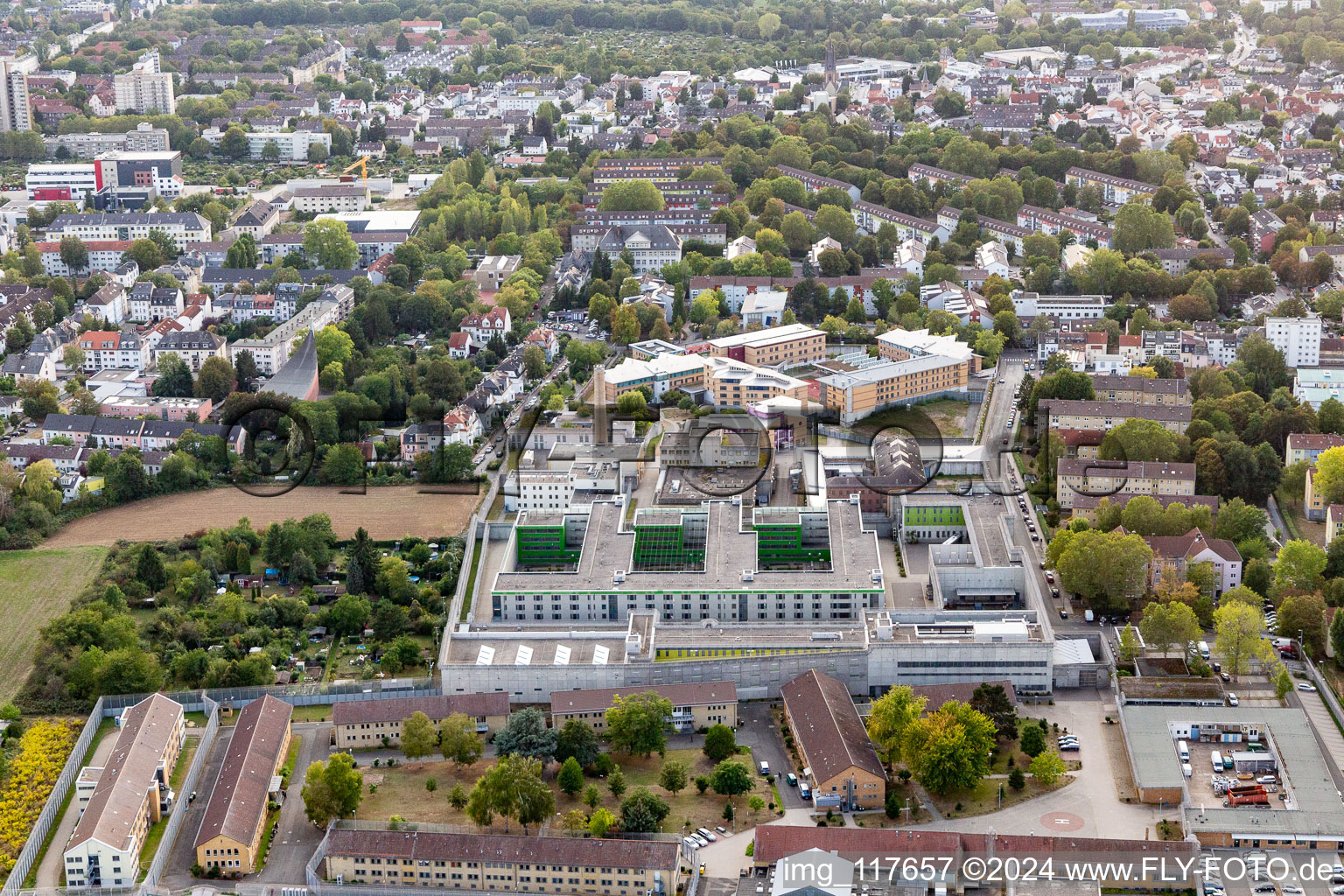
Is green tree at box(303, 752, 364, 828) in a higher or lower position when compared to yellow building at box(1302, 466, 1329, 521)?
lower

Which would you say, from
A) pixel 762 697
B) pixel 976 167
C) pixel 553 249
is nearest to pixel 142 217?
pixel 553 249

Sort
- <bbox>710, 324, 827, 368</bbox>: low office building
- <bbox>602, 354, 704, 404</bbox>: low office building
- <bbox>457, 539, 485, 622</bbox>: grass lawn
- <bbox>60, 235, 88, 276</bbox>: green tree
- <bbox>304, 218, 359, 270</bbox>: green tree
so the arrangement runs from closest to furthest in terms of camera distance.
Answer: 1. <bbox>457, 539, 485, 622</bbox>: grass lawn
2. <bbox>602, 354, 704, 404</bbox>: low office building
3. <bbox>710, 324, 827, 368</bbox>: low office building
4. <bbox>60, 235, 88, 276</bbox>: green tree
5. <bbox>304, 218, 359, 270</bbox>: green tree

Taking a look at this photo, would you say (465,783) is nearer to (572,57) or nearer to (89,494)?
(89,494)

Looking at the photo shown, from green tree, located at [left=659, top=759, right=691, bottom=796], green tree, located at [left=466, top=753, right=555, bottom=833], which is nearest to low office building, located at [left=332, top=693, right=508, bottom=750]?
green tree, located at [left=466, top=753, right=555, bottom=833]

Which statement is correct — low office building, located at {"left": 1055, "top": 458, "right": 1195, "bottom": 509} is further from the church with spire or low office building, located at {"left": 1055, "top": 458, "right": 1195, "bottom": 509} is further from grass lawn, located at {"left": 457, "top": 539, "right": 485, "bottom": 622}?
the church with spire

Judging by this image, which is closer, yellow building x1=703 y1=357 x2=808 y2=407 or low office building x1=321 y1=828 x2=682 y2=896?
low office building x1=321 y1=828 x2=682 y2=896

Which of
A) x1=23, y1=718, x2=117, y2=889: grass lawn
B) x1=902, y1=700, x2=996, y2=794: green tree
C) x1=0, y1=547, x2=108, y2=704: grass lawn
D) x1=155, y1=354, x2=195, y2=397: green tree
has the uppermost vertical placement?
x1=902, y1=700, x2=996, y2=794: green tree

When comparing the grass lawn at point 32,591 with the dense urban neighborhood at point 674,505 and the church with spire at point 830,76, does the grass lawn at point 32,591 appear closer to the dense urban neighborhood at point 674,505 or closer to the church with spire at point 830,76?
the dense urban neighborhood at point 674,505

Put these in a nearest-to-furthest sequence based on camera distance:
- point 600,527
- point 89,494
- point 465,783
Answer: point 465,783 → point 600,527 → point 89,494
